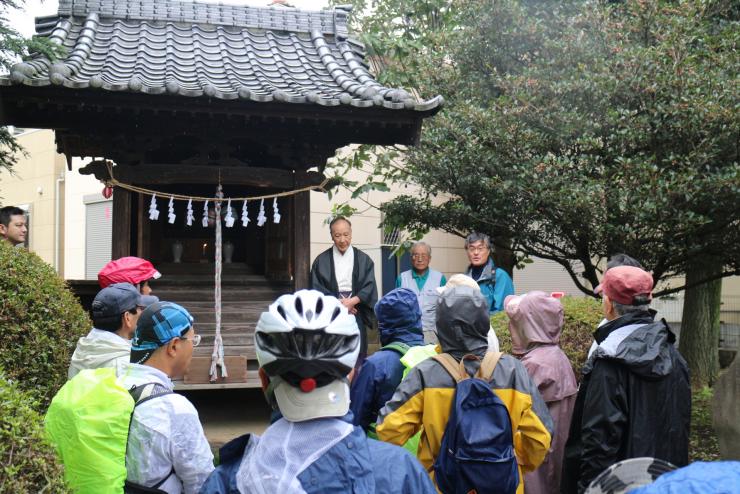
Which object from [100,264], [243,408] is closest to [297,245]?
[243,408]

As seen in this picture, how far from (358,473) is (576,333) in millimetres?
4975

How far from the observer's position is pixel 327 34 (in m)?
9.77

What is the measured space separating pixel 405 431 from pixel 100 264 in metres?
19.0

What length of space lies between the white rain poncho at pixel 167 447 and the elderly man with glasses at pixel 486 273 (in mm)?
4817

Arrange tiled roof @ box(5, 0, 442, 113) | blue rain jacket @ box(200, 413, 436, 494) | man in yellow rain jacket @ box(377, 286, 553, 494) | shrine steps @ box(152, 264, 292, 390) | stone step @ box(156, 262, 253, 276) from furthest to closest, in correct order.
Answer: stone step @ box(156, 262, 253, 276) → shrine steps @ box(152, 264, 292, 390) → tiled roof @ box(5, 0, 442, 113) → man in yellow rain jacket @ box(377, 286, 553, 494) → blue rain jacket @ box(200, 413, 436, 494)

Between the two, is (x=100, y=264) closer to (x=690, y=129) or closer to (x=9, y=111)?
(x=9, y=111)

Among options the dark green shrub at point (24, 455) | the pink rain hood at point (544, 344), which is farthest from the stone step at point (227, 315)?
the dark green shrub at point (24, 455)

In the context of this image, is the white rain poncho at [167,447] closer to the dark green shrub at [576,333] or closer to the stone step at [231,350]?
the dark green shrub at [576,333]

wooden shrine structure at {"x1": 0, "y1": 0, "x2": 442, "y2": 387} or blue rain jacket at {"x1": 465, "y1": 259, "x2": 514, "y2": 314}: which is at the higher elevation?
wooden shrine structure at {"x1": 0, "y1": 0, "x2": 442, "y2": 387}

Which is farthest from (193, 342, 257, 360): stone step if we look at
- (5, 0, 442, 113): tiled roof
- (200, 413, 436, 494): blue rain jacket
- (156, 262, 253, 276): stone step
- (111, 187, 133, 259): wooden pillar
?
(200, 413, 436, 494): blue rain jacket

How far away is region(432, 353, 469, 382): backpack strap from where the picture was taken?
126 inches

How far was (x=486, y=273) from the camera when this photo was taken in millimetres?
7395

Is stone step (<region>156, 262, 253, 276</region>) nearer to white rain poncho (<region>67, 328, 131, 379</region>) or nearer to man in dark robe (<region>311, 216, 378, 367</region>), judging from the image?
man in dark robe (<region>311, 216, 378, 367</region>)

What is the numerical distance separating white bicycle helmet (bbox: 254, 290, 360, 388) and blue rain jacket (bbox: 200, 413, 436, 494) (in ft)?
0.67
